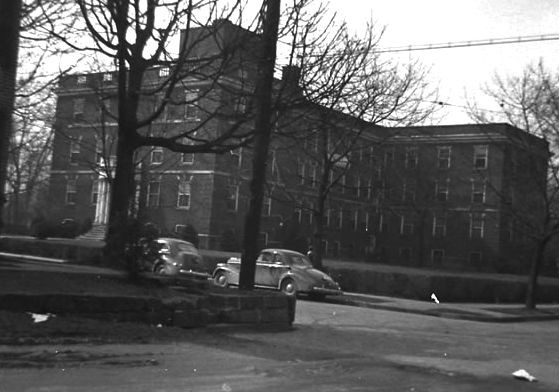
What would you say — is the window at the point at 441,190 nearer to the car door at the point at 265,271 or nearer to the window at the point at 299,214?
the window at the point at 299,214

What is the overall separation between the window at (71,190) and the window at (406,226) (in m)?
27.5

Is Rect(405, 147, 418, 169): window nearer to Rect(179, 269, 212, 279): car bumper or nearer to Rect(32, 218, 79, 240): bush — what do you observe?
Rect(32, 218, 79, 240): bush

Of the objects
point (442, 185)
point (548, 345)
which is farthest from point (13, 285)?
point (442, 185)

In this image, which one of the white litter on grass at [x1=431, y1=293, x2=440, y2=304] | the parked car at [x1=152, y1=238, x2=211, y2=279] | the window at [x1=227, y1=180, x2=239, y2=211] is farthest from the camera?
the window at [x1=227, y1=180, x2=239, y2=211]

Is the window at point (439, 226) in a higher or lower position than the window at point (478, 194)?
lower

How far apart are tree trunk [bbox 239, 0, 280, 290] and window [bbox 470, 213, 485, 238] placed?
46.6 meters

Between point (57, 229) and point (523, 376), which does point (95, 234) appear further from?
point (523, 376)

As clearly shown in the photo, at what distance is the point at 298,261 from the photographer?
2692 centimetres

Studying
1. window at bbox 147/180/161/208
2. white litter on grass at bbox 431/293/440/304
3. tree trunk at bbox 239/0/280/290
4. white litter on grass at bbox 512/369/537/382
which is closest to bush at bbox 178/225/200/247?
window at bbox 147/180/161/208

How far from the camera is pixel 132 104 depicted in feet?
53.3

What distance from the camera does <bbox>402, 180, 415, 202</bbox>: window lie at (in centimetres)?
5378

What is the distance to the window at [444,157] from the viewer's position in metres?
58.4

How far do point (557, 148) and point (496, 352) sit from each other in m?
16.7

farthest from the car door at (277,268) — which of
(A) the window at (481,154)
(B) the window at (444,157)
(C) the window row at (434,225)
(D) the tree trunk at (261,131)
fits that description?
(C) the window row at (434,225)
